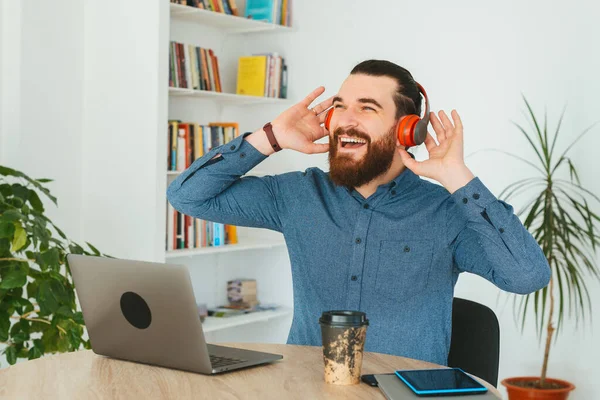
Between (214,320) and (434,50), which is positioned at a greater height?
(434,50)

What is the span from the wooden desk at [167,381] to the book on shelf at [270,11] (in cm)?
309

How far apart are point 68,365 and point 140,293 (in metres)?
0.21

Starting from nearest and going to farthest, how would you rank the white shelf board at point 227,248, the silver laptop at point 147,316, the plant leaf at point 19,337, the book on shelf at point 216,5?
the silver laptop at point 147,316
the plant leaf at point 19,337
the white shelf board at point 227,248
the book on shelf at point 216,5

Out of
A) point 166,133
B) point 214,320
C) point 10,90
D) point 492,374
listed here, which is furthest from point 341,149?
point 214,320

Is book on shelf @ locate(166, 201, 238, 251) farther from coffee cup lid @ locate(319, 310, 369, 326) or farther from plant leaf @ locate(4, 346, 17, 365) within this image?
coffee cup lid @ locate(319, 310, 369, 326)

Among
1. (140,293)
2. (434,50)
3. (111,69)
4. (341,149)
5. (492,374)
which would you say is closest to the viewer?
(140,293)

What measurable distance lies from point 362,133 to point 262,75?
2359 millimetres

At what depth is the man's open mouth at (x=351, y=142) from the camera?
2.12 metres

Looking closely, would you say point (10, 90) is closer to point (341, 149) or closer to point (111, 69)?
point (111, 69)

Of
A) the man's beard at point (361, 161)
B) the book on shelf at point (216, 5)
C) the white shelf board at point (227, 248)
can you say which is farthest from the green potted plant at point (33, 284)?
the book on shelf at point (216, 5)

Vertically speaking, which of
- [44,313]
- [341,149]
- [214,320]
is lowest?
[214,320]

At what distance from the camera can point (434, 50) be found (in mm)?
4043

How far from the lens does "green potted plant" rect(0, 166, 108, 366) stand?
249 centimetres

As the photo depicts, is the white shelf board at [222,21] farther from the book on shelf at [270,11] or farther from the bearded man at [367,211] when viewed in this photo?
the bearded man at [367,211]
